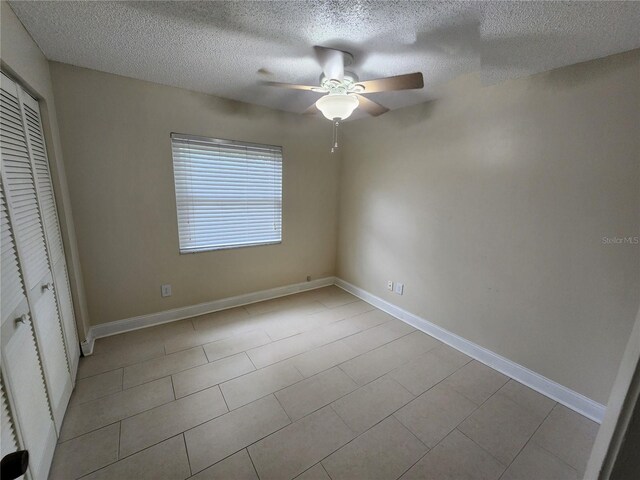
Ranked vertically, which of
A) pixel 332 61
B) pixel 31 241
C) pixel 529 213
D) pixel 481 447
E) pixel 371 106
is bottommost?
pixel 481 447

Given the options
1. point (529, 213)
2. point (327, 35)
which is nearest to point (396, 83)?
point (327, 35)

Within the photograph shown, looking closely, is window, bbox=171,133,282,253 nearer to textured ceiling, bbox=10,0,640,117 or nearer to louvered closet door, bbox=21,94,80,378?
textured ceiling, bbox=10,0,640,117

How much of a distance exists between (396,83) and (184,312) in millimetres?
2822

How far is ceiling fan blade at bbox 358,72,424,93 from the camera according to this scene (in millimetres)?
1507

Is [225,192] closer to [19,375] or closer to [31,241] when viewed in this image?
[31,241]

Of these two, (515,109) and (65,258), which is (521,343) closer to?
(515,109)

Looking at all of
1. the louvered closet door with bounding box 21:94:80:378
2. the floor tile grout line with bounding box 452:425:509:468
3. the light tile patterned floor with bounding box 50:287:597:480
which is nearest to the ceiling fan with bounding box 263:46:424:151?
the louvered closet door with bounding box 21:94:80:378

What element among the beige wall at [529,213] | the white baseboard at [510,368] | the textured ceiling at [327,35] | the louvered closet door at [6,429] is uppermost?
the textured ceiling at [327,35]

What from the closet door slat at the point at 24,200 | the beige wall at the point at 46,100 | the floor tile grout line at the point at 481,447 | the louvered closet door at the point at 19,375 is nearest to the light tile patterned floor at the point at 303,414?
the floor tile grout line at the point at 481,447

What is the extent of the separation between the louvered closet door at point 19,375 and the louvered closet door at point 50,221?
38 cm

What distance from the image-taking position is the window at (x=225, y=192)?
262cm

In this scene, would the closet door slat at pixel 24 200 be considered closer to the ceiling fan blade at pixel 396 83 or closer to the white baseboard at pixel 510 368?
the ceiling fan blade at pixel 396 83

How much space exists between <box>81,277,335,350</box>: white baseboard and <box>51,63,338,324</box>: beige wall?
6cm

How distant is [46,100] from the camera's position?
178 centimetres
